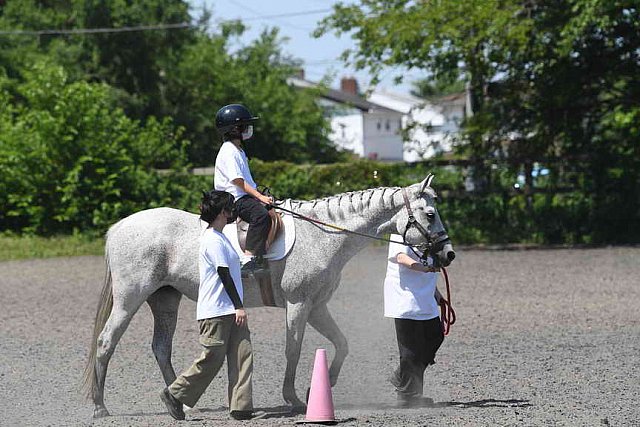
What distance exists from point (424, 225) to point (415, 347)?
3.21 feet

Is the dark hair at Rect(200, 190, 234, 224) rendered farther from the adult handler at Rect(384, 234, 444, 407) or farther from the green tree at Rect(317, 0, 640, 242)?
the green tree at Rect(317, 0, 640, 242)

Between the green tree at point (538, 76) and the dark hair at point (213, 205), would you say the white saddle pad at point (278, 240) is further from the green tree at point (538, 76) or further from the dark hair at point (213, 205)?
the green tree at point (538, 76)

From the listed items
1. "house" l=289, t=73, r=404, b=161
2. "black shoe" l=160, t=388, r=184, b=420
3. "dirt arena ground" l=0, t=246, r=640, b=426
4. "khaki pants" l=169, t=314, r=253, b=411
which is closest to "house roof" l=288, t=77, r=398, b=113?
"house" l=289, t=73, r=404, b=161

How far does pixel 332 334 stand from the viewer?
877 cm

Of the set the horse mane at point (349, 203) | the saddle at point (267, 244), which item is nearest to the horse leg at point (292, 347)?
the saddle at point (267, 244)

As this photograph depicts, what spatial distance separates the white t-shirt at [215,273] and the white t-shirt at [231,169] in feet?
2.20

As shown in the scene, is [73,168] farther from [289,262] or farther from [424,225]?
[424,225]

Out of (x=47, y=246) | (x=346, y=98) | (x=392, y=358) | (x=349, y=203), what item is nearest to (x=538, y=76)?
(x=47, y=246)

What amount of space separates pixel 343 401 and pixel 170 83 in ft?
103

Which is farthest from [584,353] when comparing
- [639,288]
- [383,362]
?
[639,288]

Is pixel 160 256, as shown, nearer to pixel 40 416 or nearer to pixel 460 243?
pixel 40 416

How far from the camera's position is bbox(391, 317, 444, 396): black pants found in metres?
8.41

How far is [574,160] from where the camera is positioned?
2506 cm

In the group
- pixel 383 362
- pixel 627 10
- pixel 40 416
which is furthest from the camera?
pixel 627 10
